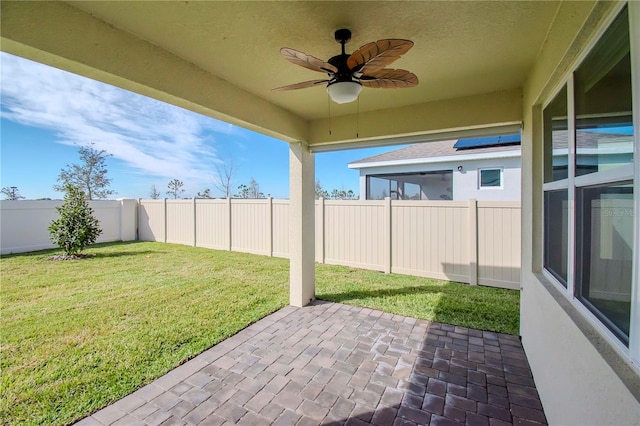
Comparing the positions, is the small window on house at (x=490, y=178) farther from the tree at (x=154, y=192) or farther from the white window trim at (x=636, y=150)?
the tree at (x=154, y=192)

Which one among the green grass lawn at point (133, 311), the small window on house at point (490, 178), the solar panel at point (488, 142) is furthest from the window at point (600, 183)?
the small window on house at point (490, 178)

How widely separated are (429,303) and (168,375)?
3.58m

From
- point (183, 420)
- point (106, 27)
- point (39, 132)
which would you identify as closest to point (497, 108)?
point (106, 27)

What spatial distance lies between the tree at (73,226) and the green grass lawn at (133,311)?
73cm

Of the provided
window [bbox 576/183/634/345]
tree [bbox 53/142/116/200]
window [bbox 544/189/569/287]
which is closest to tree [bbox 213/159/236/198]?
tree [bbox 53/142/116/200]

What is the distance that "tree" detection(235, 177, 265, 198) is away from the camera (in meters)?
16.4

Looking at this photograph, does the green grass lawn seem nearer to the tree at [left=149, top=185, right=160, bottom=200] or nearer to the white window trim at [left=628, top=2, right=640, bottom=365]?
the white window trim at [left=628, top=2, right=640, bottom=365]

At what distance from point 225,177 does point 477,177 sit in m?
12.9

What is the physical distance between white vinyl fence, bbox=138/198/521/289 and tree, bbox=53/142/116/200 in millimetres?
8521

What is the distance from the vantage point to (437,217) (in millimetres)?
5758

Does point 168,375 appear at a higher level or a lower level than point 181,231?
lower

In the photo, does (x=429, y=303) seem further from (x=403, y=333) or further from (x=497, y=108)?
(x=497, y=108)

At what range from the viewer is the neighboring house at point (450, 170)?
809cm

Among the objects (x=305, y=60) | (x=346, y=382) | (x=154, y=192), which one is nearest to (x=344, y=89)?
(x=305, y=60)
